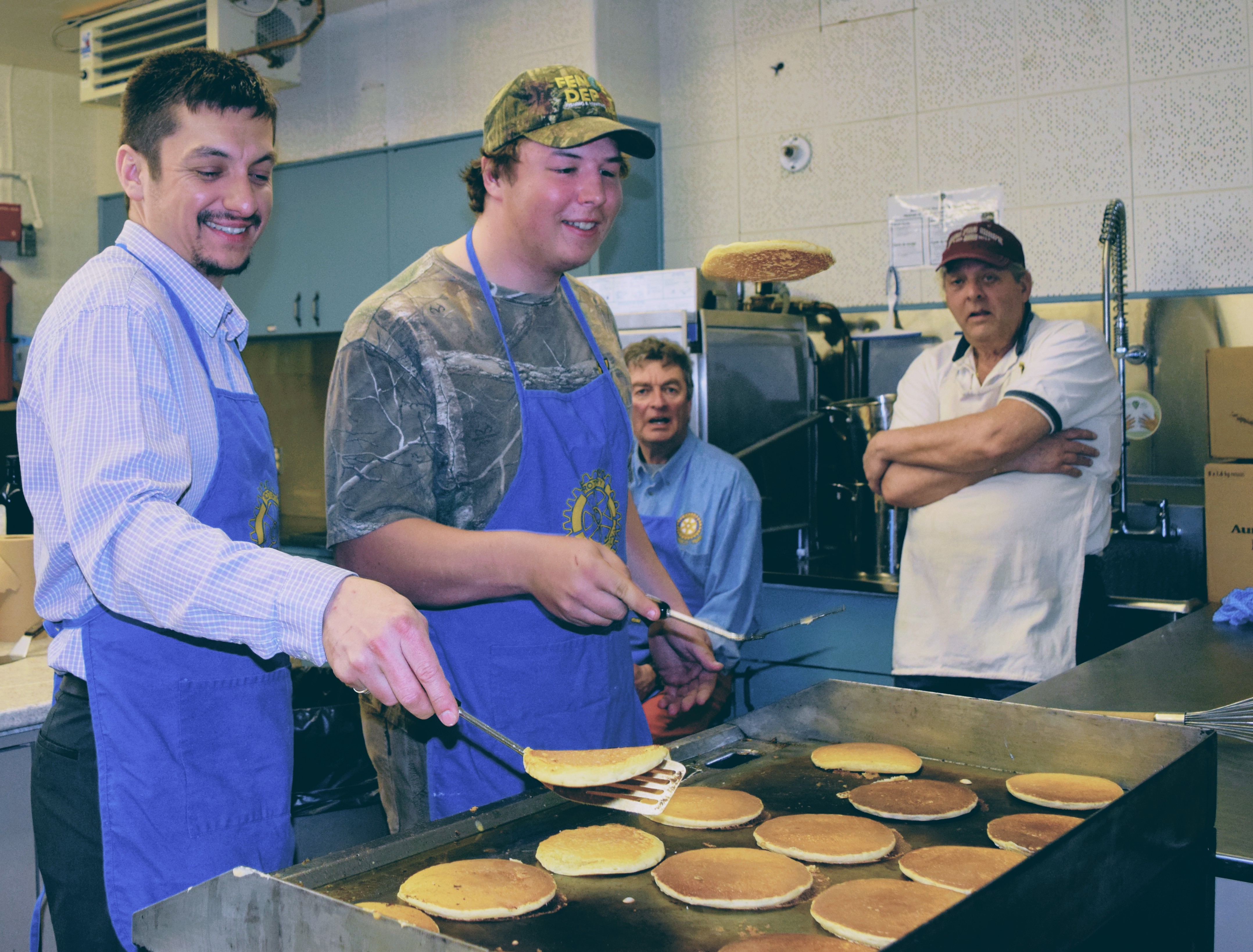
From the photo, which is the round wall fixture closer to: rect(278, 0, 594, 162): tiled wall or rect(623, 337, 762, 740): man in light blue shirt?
rect(278, 0, 594, 162): tiled wall

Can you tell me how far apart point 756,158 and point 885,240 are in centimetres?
63

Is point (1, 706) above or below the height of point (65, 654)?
below

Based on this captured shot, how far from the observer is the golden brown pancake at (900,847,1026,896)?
1.15m

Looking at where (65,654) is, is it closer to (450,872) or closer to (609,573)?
(450,872)

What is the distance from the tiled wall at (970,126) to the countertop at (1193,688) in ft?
5.13

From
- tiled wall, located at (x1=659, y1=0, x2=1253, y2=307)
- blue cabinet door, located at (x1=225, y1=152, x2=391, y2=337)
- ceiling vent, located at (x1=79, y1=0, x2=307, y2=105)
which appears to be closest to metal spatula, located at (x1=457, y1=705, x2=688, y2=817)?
tiled wall, located at (x1=659, y1=0, x2=1253, y2=307)

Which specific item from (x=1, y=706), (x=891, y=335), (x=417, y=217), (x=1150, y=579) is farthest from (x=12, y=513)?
(x=1150, y=579)

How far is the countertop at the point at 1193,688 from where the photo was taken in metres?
1.28

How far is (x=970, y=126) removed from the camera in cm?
371

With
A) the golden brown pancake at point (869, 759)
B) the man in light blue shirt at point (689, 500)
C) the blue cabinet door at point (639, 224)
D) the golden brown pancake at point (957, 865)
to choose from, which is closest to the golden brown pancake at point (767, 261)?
the man in light blue shirt at point (689, 500)

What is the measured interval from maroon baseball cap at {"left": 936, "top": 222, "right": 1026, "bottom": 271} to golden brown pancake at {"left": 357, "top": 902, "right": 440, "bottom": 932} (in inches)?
83.0

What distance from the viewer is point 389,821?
62.9 inches

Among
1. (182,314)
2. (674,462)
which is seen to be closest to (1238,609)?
(674,462)

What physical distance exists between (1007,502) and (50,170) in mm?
5329
